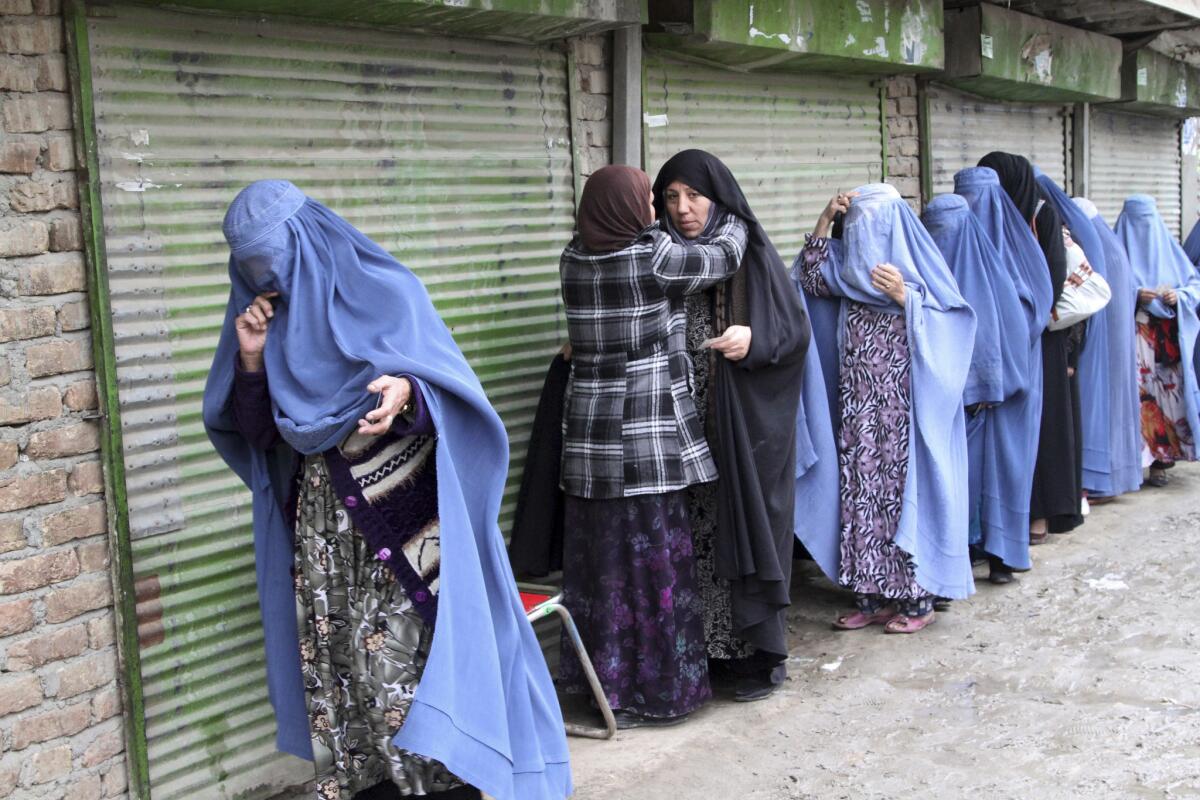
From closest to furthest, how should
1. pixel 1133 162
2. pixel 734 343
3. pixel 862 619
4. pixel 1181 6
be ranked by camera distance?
pixel 734 343
pixel 862 619
pixel 1181 6
pixel 1133 162

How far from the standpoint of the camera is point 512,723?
3260 mm

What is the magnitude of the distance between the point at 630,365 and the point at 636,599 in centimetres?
76

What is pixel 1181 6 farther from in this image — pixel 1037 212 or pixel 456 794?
pixel 456 794

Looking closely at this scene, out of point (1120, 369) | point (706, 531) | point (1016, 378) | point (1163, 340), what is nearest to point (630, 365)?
point (706, 531)

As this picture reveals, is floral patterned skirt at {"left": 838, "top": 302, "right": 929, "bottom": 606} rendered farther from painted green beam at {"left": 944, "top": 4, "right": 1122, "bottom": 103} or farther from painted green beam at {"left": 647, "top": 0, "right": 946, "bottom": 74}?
painted green beam at {"left": 944, "top": 4, "right": 1122, "bottom": 103}

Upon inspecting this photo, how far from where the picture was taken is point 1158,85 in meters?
9.70

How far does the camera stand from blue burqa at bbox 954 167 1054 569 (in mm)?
5949

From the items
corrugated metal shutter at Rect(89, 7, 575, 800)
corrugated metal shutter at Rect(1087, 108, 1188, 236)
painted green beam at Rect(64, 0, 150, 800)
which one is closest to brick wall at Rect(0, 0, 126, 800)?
painted green beam at Rect(64, 0, 150, 800)

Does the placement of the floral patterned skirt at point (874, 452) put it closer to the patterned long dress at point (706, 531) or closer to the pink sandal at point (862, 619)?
the pink sandal at point (862, 619)

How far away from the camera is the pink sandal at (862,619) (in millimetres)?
5457

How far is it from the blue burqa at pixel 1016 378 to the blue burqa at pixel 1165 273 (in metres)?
2.09

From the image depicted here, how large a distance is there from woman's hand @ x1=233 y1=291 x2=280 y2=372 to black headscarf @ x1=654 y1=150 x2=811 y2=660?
1758 mm

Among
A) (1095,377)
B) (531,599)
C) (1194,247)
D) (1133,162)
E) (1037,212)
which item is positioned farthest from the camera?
(1133,162)

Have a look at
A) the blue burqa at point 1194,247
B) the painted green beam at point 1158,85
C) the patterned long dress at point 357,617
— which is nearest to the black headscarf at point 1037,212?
the blue burqa at point 1194,247
